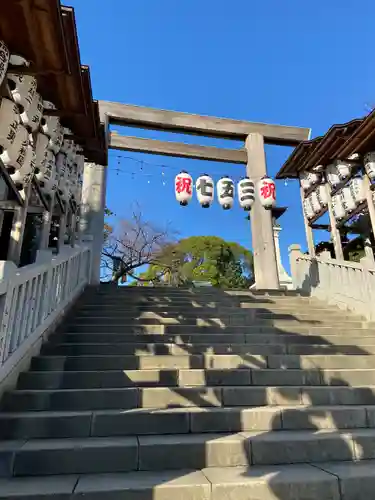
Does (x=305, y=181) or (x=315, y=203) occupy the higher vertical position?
(x=305, y=181)

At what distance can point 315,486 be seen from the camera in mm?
2209

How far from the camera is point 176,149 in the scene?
1145 cm

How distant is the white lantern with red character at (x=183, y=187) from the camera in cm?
950

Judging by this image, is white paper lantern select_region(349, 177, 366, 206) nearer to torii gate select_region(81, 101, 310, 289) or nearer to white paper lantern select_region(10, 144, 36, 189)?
torii gate select_region(81, 101, 310, 289)

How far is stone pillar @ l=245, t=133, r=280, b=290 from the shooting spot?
424 inches

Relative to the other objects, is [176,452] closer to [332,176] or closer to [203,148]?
[332,176]

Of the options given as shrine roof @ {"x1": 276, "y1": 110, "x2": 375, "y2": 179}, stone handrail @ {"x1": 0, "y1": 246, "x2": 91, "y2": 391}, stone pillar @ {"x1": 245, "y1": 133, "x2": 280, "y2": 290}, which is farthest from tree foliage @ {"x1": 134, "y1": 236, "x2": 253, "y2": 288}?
stone handrail @ {"x1": 0, "y1": 246, "x2": 91, "y2": 391}

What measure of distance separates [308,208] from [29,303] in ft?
27.0

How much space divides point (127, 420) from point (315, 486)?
1587mm

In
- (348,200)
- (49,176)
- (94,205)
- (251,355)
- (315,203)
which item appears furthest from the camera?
(94,205)

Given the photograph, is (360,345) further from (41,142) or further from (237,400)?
(41,142)

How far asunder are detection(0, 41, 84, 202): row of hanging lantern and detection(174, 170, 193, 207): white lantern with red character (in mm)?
4446

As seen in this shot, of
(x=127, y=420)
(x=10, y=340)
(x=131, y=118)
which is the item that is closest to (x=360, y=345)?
(x=127, y=420)

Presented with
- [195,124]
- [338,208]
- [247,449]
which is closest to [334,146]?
[338,208]
